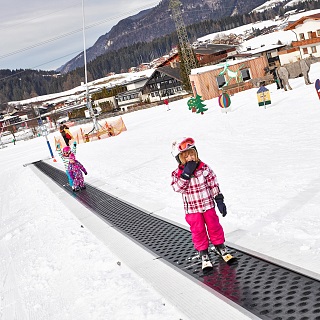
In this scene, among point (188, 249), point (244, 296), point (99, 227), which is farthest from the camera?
point (99, 227)

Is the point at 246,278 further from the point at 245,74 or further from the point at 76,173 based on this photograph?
the point at 245,74

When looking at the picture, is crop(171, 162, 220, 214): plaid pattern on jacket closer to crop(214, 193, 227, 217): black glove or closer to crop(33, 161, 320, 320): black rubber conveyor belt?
crop(214, 193, 227, 217): black glove

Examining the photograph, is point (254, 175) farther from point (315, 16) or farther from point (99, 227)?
point (315, 16)

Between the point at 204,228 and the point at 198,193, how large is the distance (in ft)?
1.33

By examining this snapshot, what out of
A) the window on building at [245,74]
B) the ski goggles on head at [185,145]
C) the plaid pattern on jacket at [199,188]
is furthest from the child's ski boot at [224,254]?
the window on building at [245,74]

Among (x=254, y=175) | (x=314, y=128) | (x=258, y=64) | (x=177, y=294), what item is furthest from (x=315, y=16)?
(x=177, y=294)

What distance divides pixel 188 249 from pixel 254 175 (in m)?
2.96

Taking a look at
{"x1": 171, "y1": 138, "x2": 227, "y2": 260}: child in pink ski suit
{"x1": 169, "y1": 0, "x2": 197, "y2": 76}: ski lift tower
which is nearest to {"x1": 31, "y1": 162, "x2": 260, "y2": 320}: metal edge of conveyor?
{"x1": 171, "y1": 138, "x2": 227, "y2": 260}: child in pink ski suit

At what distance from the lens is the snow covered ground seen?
4379 mm

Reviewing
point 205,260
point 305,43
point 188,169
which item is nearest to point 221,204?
point 188,169

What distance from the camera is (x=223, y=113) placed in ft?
69.0

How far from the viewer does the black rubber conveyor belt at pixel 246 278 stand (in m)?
3.36

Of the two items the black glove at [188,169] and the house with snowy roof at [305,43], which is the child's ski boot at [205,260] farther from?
the house with snowy roof at [305,43]

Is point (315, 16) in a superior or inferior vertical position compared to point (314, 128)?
superior
